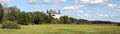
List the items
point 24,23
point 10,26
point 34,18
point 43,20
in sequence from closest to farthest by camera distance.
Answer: point 10,26
point 24,23
point 34,18
point 43,20

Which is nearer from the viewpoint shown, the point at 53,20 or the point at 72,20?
the point at 53,20

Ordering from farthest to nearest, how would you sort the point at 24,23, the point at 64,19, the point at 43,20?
the point at 64,19 → the point at 43,20 → the point at 24,23

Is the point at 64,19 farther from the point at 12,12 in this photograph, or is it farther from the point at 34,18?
the point at 12,12

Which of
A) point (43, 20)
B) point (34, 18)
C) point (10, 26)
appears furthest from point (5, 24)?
point (43, 20)

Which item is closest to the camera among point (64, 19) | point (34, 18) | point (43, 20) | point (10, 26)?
point (10, 26)

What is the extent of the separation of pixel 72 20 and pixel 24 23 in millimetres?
67112

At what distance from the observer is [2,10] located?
440 ft

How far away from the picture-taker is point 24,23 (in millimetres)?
129875

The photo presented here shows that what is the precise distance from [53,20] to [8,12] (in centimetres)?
4039

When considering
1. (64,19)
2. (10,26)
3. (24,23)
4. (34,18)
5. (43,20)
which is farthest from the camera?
(64,19)

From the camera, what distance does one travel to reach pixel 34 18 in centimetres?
15188

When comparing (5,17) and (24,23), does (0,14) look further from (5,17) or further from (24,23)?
(24,23)

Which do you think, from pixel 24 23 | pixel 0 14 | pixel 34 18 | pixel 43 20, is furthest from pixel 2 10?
pixel 43 20

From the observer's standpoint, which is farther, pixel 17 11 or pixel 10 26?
pixel 17 11
